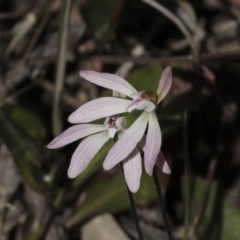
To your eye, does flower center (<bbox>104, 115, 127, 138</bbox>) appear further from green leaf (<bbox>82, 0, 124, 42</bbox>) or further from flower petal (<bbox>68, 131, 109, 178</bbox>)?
green leaf (<bbox>82, 0, 124, 42</bbox>)

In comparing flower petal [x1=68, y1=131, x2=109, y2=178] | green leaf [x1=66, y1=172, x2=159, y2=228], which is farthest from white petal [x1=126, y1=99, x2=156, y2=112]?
green leaf [x1=66, y1=172, x2=159, y2=228]

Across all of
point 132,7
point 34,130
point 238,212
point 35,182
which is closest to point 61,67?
point 34,130

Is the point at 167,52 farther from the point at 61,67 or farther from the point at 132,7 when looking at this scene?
the point at 61,67

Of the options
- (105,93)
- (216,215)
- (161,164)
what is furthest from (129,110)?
(216,215)

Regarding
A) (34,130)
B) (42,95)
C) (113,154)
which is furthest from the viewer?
(42,95)

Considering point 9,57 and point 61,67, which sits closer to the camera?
point 61,67

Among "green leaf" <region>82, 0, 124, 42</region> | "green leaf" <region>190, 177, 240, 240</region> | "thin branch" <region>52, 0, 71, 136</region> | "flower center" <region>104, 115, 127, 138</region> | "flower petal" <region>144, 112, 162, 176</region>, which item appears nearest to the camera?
"flower petal" <region>144, 112, 162, 176</region>

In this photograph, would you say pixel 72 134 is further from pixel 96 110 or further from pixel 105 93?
pixel 105 93

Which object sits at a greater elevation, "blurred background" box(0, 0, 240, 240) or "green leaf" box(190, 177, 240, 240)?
"blurred background" box(0, 0, 240, 240)
